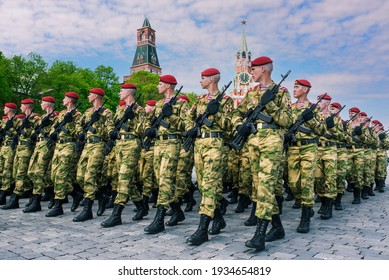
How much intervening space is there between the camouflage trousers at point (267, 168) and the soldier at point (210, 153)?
0.61 m

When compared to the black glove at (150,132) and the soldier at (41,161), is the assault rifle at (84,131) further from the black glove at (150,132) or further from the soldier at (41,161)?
the black glove at (150,132)

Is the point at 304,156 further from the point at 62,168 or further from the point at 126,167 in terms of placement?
the point at 62,168

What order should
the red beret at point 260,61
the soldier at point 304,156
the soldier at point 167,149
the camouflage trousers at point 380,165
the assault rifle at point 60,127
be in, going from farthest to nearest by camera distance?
the camouflage trousers at point 380,165 < the assault rifle at point 60,127 < the soldier at point 304,156 < the soldier at point 167,149 < the red beret at point 260,61

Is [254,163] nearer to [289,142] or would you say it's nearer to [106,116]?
[289,142]

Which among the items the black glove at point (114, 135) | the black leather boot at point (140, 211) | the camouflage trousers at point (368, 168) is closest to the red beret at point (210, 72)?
the black glove at point (114, 135)

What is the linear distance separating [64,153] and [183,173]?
8.55 feet

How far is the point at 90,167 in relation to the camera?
6.59 m

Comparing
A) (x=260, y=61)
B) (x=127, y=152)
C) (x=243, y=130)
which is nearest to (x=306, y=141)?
(x=243, y=130)

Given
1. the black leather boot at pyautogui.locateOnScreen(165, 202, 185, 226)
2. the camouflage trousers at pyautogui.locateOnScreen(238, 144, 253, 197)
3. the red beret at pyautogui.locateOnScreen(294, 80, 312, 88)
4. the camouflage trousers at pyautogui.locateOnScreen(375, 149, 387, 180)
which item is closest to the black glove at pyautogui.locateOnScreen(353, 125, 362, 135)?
the camouflage trousers at pyautogui.locateOnScreen(375, 149, 387, 180)

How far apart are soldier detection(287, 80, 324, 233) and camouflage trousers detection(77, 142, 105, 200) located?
3580 mm

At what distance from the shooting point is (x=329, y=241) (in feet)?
16.5

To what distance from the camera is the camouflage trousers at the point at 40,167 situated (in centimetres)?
760

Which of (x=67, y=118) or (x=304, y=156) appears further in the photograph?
(x=67, y=118)
